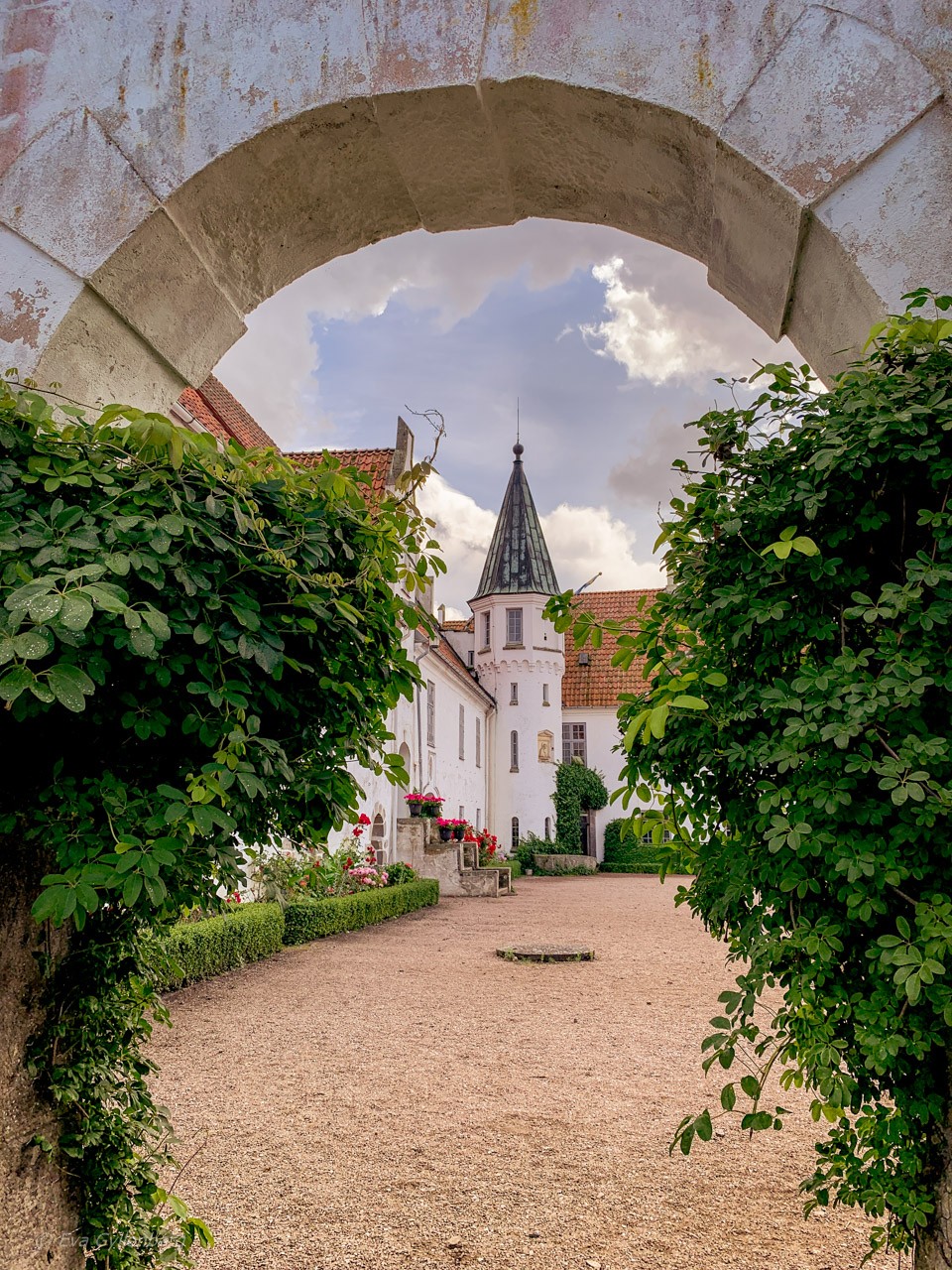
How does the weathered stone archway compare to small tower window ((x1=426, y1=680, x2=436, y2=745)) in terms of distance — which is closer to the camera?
the weathered stone archway

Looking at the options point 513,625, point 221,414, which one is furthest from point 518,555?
point 221,414

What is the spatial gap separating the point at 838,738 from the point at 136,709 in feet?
4.03

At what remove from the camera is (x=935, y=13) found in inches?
78.5

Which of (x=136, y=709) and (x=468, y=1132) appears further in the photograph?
(x=468, y=1132)

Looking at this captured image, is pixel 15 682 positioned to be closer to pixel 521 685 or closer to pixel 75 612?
pixel 75 612

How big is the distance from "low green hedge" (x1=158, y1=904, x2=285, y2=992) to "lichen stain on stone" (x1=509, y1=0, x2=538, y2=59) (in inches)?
265

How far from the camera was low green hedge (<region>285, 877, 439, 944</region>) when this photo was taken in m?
11.6

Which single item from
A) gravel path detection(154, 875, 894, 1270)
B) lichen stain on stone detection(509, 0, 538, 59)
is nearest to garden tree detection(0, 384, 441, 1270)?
lichen stain on stone detection(509, 0, 538, 59)

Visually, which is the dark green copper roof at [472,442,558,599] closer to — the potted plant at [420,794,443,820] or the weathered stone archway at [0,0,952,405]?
the potted plant at [420,794,443,820]

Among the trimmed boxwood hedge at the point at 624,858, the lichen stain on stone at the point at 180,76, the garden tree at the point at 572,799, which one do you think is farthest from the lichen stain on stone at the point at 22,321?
the trimmed boxwood hedge at the point at 624,858

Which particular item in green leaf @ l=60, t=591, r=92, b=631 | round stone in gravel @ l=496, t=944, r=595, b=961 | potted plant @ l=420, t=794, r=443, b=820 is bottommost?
round stone in gravel @ l=496, t=944, r=595, b=961

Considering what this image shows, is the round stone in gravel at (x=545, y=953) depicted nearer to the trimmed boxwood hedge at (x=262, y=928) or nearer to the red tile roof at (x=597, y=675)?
the trimmed boxwood hedge at (x=262, y=928)

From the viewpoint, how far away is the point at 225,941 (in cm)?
918

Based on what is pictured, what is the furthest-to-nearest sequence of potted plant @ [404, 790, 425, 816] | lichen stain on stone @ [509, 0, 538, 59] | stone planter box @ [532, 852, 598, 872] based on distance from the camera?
stone planter box @ [532, 852, 598, 872]
potted plant @ [404, 790, 425, 816]
lichen stain on stone @ [509, 0, 538, 59]
